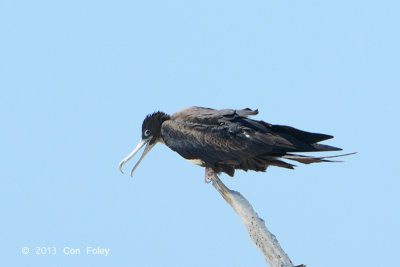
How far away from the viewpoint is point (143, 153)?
509 inches

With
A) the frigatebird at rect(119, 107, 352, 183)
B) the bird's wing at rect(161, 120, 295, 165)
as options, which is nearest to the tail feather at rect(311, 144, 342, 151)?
the frigatebird at rect(119, 107, 352, 183)

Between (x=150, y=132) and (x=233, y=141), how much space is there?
146 cm

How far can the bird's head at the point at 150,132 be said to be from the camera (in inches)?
502

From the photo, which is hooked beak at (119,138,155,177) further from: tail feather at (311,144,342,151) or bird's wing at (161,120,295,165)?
tail feather at (311,144,342,151)

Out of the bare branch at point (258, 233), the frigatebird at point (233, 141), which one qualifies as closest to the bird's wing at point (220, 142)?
the frigatebird at point (233, 141)

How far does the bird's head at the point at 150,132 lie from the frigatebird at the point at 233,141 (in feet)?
0.91

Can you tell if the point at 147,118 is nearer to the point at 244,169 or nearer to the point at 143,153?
the point at 143,153

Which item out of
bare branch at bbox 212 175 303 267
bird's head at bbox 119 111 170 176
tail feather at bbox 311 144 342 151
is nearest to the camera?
bare branch at bbox 212 175 303 267

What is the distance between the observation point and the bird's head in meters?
12.7

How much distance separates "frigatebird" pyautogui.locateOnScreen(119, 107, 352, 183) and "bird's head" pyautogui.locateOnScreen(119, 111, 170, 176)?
28cm

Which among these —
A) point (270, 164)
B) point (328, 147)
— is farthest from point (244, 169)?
point (328, 147)

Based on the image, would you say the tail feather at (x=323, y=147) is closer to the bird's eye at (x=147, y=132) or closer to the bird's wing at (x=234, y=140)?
the bird's wing at (x=234, y=140)

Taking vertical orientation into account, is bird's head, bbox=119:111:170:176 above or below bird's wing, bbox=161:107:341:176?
above

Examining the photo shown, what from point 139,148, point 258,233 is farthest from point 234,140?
point 139,148
